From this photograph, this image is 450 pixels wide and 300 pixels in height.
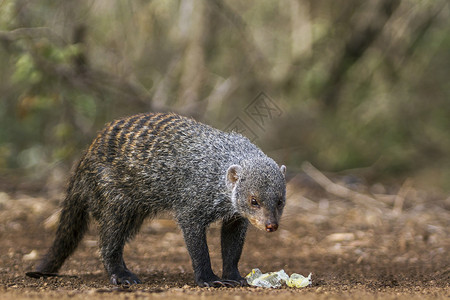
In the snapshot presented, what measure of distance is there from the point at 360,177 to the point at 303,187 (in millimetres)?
1329

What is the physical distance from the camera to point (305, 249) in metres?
6.99

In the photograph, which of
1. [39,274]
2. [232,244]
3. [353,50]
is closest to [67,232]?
[39,274]

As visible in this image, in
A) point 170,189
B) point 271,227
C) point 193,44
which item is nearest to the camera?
point 271,227

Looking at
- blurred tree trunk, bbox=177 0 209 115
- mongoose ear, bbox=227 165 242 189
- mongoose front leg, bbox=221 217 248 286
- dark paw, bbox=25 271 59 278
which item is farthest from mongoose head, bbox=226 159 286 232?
blurred tree trunk, bbox=177 0 209 115

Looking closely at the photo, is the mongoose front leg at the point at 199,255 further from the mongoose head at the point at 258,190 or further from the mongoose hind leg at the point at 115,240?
the mongoose hind leg at the point at 115,240

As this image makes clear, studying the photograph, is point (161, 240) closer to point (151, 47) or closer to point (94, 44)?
point (94, 44)

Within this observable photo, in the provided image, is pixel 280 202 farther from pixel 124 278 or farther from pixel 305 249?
pixel 305 249

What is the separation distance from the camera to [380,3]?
35.4 feet

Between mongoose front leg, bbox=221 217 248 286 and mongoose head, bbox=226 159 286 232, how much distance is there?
374 millimetres

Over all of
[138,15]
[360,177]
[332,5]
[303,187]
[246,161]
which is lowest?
[246,161]

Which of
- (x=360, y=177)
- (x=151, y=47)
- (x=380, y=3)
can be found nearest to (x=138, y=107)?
(x=151, y=47)

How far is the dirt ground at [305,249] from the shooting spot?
446cm

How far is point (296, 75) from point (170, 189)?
6.25 m

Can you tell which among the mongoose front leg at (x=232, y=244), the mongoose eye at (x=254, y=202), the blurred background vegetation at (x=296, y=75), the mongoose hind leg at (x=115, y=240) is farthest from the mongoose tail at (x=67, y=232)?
the blurred background vegetation at (x=296, y=75)
